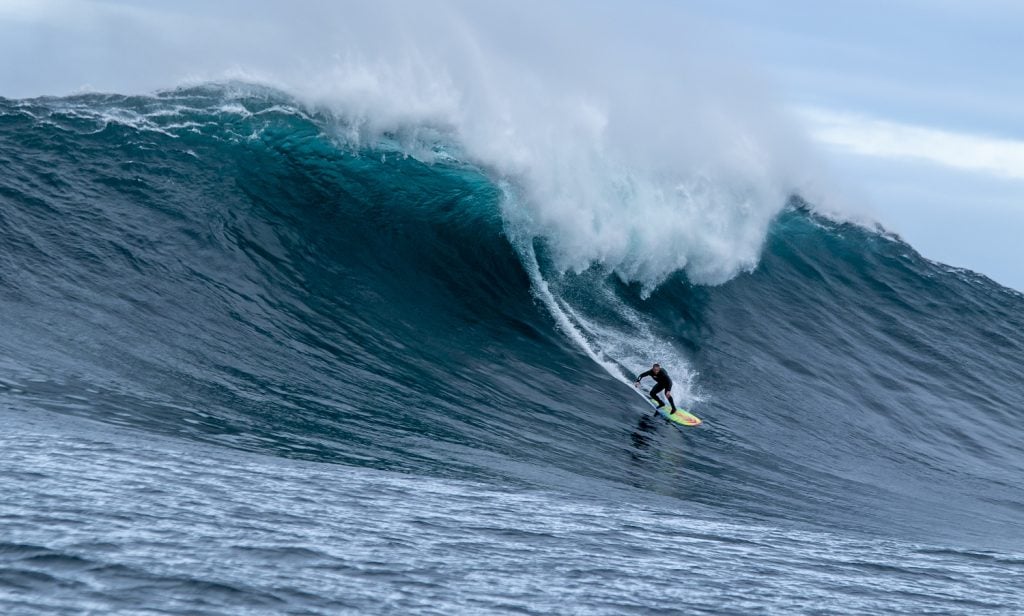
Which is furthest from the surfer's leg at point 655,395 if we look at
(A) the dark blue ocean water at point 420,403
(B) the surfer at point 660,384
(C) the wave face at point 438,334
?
(A) the dark blue ocean water at point 420,403

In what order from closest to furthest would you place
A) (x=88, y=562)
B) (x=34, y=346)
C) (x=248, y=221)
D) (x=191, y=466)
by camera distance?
(x=88, y=562)
(x=191, y=466)
(x=34, y=346)
(x=248, y=221)

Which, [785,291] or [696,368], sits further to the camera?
[785,291]

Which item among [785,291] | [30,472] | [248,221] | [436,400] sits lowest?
[30,472]

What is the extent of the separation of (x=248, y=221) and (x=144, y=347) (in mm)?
4855

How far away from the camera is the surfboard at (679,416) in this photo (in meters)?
14.0

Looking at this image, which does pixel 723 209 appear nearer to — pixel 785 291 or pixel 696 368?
pixel 785 291

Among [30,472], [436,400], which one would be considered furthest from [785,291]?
[30,472]

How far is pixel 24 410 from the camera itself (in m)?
9.16

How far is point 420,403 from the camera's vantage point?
40.3ft

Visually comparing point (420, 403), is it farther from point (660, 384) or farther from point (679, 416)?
point (679, 416)

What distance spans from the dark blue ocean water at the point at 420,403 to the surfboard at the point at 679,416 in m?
0.24

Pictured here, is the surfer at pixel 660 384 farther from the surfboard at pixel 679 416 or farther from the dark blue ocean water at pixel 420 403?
the dark blue ocean water at pixel 420 403

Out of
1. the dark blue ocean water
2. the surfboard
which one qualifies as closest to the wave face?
the dark blue ocean water

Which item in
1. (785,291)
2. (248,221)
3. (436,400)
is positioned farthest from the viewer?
(785,291)
